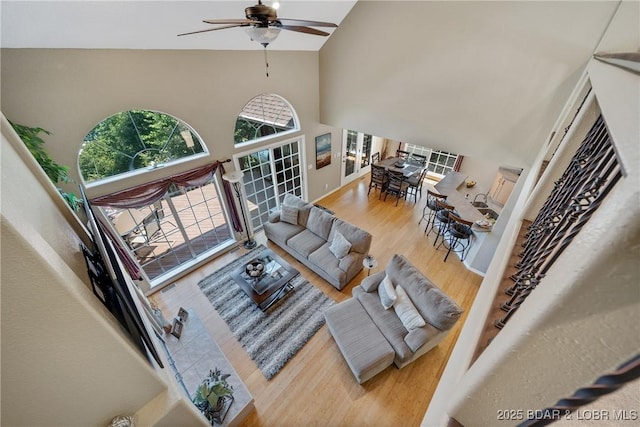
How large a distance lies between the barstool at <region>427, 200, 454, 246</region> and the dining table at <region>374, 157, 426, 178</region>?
1637mm

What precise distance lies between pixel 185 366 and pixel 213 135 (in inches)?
141

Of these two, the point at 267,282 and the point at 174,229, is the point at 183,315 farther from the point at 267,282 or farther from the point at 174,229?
the point at 174,229

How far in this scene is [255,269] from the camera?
415cm

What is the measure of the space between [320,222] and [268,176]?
1.74m

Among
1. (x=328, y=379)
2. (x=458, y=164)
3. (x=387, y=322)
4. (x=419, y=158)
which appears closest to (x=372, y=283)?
→ (x=387, y=322)

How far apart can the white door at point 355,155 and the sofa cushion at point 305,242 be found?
3.14 meters

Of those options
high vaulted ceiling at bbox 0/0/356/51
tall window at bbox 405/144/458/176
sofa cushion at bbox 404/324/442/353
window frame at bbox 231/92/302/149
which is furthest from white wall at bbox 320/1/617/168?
tall window at bbox 405/144/458/176

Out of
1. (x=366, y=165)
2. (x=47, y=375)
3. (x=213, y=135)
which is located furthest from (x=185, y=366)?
(x=366, y=165)

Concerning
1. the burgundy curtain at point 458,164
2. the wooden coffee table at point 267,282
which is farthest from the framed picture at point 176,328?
the burgundy curtain at point 458,164

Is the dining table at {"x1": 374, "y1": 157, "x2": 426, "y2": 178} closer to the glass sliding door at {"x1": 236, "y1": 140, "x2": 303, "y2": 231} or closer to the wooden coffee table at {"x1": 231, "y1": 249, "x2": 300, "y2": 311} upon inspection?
the glass sliding door at {"x1": 236, "y1": 140, "x2": 303, "y2": 231}

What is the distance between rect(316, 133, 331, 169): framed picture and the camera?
6.30m

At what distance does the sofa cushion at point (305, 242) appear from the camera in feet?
15.6

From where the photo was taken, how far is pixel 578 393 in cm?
39

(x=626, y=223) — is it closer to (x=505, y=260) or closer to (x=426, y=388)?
(x=505, y=260)
